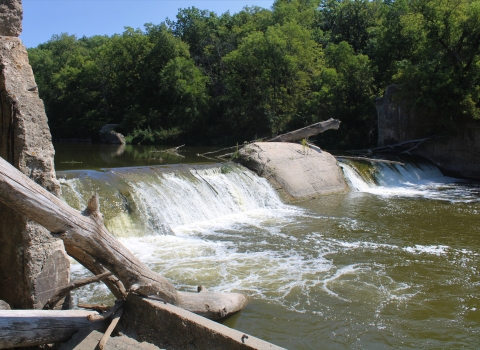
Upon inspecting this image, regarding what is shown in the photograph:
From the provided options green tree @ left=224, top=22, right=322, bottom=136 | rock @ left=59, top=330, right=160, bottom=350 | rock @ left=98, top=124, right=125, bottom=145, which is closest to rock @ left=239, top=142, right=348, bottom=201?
rock @ left=59, top=330, right=160, bottom=350

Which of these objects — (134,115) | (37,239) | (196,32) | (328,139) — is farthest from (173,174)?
(196,32)

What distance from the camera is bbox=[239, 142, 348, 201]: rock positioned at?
13.8m

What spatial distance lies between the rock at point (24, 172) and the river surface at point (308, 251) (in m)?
1.78

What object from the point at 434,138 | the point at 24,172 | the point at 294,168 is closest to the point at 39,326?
the point at 24,172

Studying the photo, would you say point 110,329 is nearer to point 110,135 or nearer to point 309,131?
point 309,131

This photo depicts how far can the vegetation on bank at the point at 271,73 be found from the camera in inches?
750

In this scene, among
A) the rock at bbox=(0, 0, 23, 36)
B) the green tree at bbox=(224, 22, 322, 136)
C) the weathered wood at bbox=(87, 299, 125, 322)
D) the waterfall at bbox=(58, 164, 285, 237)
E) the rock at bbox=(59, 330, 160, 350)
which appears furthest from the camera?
the green tree at bbox=(224, 22, 322, 136)

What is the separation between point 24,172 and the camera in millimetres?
4133

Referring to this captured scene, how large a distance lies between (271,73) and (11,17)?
87.6ft

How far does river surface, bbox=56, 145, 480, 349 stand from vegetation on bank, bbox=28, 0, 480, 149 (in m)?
7.64

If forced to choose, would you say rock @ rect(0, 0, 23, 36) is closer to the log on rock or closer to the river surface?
the river surface

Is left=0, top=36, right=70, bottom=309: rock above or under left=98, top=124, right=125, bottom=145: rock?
under

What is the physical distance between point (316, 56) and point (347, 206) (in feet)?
70.2

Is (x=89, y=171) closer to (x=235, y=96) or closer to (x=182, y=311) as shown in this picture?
(x=182, y=311)
